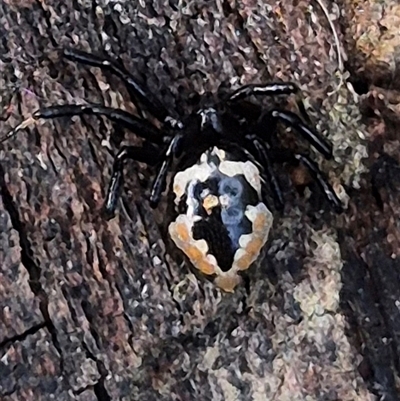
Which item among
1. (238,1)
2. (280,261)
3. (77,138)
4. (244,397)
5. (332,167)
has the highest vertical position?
(238,1)

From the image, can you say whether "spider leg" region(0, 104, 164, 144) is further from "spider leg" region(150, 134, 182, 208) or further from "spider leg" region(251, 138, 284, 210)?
"spider leg" region(251, 138, 284, 210)

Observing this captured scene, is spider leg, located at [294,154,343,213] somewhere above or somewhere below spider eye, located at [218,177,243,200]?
below

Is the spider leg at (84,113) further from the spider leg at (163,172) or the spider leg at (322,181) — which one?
the spider leg at (322,181)

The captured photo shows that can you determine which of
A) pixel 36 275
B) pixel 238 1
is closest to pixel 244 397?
pixel 36 275

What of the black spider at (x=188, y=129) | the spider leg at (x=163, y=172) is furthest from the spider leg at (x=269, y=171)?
the spider leg at (x=163, y=172)

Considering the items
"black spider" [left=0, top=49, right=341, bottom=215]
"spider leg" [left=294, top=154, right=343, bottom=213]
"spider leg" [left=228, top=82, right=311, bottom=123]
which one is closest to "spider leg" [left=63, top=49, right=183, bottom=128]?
"black spider" [left=0, top=49, right=341, bottom=215]

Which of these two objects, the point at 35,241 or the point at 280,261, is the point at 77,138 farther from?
the point at 280,261
